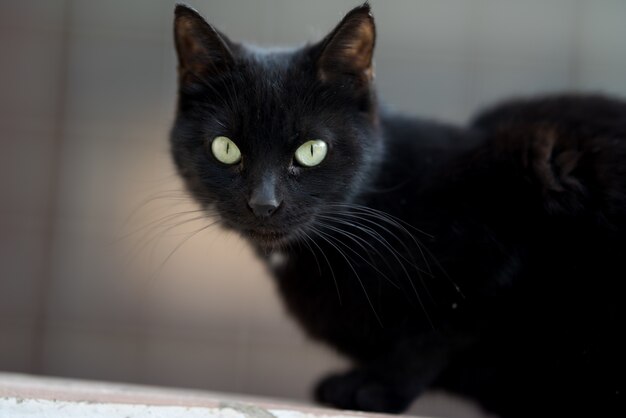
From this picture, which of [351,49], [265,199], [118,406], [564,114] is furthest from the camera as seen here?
[564,114]

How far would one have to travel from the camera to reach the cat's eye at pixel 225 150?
47.2 inches

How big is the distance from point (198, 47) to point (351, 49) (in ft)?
0.86

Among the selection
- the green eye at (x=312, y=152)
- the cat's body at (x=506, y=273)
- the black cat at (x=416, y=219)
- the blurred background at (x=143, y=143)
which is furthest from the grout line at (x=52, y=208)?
the green eye at (x=312, y=152)

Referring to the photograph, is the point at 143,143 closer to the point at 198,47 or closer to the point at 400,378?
the point at 198,47

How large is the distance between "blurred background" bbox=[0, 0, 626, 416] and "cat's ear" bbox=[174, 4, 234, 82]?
4.26 ft

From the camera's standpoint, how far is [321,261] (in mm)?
1366

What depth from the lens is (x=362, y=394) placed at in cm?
128

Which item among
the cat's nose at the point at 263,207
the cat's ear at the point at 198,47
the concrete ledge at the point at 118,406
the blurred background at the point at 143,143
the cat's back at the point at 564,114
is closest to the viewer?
the concrete ledge at the point at 118,406

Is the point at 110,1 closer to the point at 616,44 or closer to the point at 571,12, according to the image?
the point at 571,12

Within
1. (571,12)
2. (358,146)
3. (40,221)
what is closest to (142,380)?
(40,221)

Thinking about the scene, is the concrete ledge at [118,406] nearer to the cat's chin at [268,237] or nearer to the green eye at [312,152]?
the cat's chin at [268,237]

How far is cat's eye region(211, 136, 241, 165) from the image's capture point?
3.93 feet

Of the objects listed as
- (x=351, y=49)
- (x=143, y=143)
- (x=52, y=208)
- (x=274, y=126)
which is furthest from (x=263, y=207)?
(x=52, y=208)

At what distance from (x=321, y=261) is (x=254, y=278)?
127 cm
